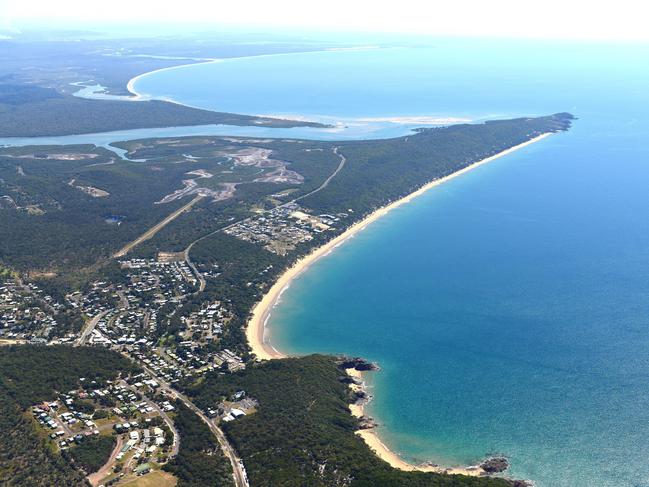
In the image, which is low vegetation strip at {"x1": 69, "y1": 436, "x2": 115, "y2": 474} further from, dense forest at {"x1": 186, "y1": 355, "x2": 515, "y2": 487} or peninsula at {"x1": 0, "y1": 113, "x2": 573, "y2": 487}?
dense forest at {"x1": 186, "y1": 355, "x2": 515, "y2": 487}

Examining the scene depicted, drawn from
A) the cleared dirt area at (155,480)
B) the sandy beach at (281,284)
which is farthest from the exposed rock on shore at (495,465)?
the sandy beach at (281,284)

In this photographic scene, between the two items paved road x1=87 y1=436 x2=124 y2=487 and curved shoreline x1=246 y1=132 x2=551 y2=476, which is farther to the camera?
curved shoreline x1=246 y1=132 x2=551 y2=476

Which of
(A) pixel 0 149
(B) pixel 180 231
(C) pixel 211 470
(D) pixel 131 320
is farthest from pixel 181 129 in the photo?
(C) pixel 211 470

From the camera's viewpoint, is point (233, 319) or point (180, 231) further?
point (180, 231)

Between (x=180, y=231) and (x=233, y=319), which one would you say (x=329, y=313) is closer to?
(x=233, y=319)

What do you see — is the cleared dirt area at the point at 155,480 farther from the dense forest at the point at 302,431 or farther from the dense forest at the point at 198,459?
the dense forest at the point at 302,431

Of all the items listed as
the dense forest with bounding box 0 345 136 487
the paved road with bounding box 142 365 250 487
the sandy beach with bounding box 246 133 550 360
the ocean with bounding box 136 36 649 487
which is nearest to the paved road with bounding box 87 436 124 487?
the dense forest with bounding box 0 345 136 487

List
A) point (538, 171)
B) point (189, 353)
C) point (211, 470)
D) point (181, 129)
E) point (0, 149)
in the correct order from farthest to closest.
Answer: point (181, 129) < point (0, 149) < point (538, 171) < point (189, 353) < point (211, 470)
